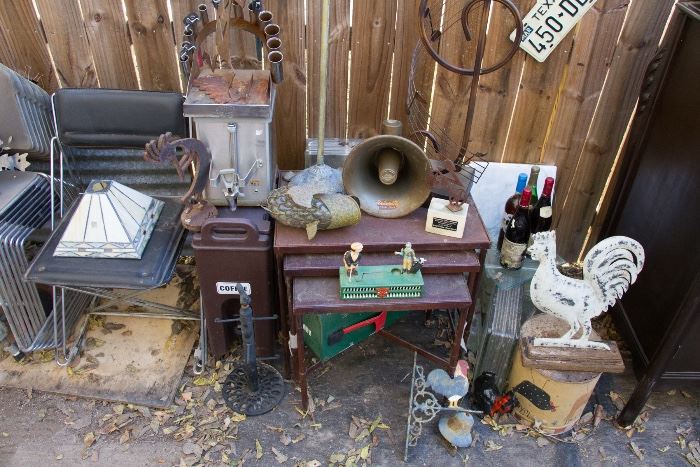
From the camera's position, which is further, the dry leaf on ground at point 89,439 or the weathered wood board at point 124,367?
the weathered wood board at point 124,367

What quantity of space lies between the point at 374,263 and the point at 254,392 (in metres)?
1.07

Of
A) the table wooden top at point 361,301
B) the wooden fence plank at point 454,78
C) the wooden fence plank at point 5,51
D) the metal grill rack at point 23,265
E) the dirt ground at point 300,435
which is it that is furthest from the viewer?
the wooden fence plank at point 5,51

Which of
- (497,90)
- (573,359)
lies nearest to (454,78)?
(497,90)

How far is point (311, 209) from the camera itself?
2.52 m

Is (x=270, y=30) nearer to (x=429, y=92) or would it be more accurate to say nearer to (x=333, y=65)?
(x=333, y=65)

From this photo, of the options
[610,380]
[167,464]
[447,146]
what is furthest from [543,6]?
[167,464]

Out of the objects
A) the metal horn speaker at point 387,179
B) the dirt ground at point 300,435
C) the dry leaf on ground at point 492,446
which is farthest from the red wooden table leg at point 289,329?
the dry leaf on ground at point 492,446

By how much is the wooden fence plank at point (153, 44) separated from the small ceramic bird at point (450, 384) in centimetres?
230

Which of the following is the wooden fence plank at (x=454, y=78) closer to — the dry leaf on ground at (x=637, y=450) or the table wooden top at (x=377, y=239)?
the table wooden top at (x=377, y=239)

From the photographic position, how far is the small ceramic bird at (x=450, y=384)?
8.65 feet

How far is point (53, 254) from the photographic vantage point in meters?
2.74

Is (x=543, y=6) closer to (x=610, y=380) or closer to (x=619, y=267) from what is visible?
(x=619, y=267)

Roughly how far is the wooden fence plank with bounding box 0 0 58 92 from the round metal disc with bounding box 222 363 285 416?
2.10 m

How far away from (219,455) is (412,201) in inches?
64.3
